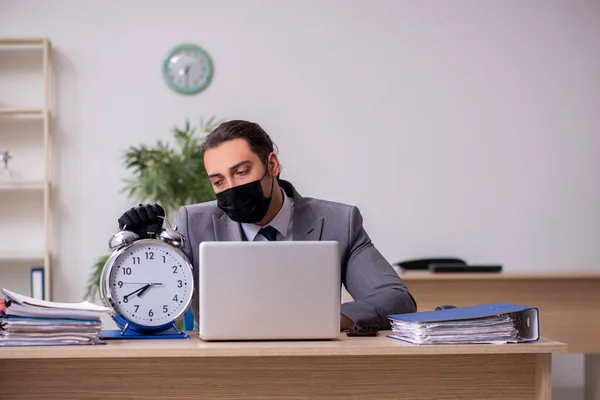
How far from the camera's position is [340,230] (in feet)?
8.08

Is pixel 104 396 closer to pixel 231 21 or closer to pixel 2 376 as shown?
pixel 2 376

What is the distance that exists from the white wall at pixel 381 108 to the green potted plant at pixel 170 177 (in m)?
0.29

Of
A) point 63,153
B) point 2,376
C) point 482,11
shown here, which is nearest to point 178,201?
point 63,153

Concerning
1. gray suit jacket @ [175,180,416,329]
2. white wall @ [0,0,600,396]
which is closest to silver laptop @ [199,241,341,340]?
gray suit jacket @ [175,180,416,329]

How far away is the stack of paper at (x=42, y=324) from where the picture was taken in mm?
1608

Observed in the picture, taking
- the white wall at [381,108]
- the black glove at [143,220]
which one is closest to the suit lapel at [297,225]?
the black glove at [143,220]

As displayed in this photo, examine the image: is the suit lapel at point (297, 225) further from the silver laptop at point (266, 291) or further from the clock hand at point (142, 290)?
the silver laptop at point (266, 291)

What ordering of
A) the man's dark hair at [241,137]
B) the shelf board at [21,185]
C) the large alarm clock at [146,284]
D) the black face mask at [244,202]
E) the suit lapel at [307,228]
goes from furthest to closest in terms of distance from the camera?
the shelf board at [21,185] → the suit lapel at [307,228] → the man's dark hair at [241,137] → the black face mask at [244,202] → the large alarm clock at [146,284]

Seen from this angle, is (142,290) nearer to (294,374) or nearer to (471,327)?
(294,374)

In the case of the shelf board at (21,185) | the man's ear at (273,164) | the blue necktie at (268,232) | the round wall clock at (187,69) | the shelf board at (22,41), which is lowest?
the blue necktie at (268,232)

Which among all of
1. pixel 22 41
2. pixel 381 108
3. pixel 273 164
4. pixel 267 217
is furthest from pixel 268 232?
pixel 22 41

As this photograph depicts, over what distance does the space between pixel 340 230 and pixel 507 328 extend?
87 centimetres

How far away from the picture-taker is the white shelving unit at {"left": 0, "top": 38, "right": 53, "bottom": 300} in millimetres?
4656

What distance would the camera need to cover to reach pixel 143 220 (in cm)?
189
